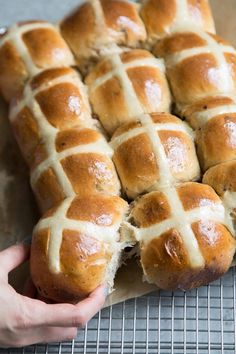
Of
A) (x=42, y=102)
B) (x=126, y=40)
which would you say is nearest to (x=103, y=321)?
(x=42, y=102)

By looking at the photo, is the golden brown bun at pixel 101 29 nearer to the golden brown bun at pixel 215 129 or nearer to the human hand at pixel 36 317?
the golden brown bun at pixel 215 129

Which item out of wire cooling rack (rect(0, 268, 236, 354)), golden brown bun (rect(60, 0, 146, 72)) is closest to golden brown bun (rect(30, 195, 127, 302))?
wire cooling rack (rect(0, 268, 236, 354))

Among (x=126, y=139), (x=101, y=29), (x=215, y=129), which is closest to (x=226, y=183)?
(x=215, y=129)

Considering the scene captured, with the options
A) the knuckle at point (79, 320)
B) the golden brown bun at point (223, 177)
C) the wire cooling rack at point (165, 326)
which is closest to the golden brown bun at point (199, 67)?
the golden brown bun at point (223, 177)

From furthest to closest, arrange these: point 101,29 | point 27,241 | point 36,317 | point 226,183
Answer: point 101,29 < point 27,241 < point 226,183 < point 36,317

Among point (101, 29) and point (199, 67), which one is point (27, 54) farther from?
point (199, 67)

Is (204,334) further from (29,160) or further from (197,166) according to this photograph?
(29,160)

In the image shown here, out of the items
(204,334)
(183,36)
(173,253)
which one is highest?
(183,36)
